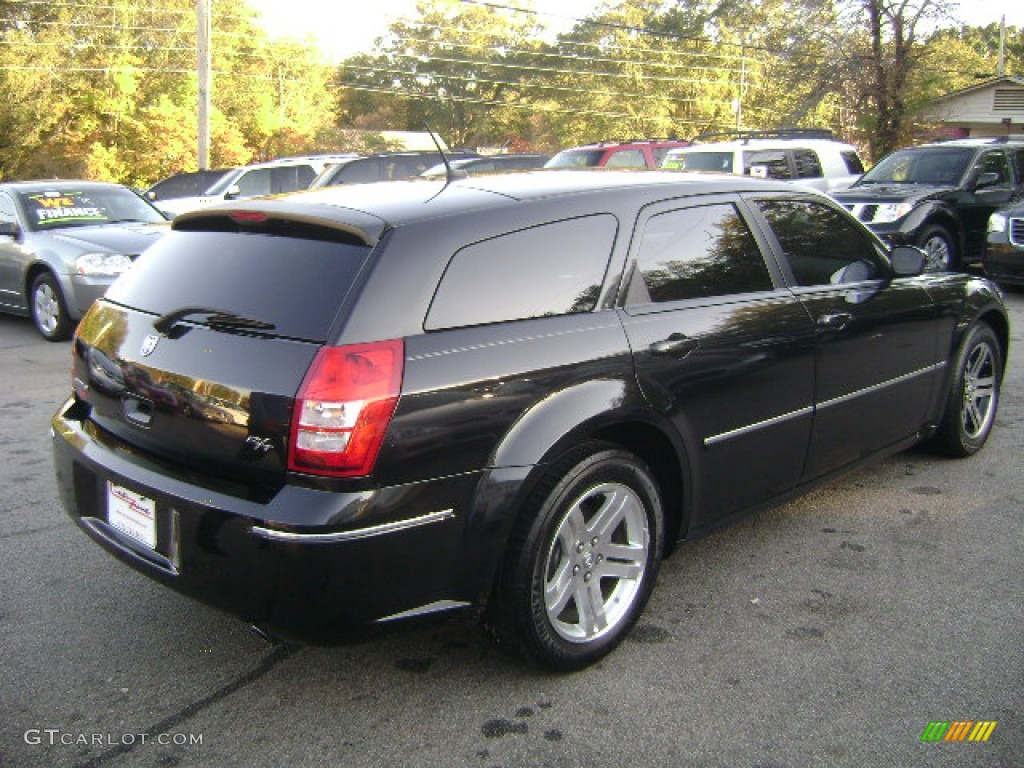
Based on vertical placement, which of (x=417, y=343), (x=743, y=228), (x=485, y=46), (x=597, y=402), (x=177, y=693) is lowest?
(x=177, y=693)

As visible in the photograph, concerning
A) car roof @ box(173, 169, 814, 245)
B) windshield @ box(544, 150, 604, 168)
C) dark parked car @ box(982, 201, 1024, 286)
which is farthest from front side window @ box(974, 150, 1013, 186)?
car roof @ box(173, 169, 814, 245)

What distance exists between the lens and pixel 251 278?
9.97 feet

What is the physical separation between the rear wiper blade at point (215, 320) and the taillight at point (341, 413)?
315mm

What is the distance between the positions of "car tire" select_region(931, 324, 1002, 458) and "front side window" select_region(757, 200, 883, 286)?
96 centimetres

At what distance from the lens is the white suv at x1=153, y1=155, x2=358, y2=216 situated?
16656 mm

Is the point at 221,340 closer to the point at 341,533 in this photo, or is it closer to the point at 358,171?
the point at 341,533

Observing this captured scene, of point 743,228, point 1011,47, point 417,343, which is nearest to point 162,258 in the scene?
point 417,343

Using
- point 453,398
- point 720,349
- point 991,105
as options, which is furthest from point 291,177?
point 991,105

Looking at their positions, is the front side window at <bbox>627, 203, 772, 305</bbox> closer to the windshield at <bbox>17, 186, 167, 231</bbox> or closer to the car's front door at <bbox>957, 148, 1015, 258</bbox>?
the windshield at <bbox>17, 186, 167, 231</bbox>

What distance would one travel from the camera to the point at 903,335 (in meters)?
4.51

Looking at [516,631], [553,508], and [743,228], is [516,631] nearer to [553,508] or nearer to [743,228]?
[553,508]

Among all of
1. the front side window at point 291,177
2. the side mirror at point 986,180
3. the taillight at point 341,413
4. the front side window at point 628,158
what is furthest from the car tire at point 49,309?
the side mirror at point 986,180

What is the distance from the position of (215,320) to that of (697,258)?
1.81m

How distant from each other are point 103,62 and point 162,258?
3735 centimetres
